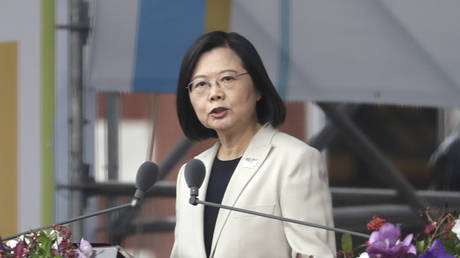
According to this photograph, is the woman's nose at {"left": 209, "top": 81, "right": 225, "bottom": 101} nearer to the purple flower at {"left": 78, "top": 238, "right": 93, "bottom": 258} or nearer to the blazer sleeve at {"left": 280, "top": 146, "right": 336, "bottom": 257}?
the blazer sleeve at {"left": 280, "top": 146, "right": 336, "bottom": 257}

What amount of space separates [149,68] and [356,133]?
3.95 ft

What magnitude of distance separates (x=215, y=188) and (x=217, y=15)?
1.42 meters

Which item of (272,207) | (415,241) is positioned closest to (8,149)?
(272,207)

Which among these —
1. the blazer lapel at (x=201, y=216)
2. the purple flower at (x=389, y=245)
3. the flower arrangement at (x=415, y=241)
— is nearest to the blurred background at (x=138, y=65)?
the blazer lapel at (x=201, y=216)

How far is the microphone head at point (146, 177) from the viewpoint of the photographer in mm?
1794

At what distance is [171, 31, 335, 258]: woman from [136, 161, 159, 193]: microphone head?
13.8 inches

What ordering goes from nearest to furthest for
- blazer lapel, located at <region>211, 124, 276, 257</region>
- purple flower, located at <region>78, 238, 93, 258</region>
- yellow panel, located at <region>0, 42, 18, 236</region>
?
purple flower, located at <region>78, 238, 93, 258</region> < blazer lapel, located at <region>211, 124, 276, 257</region> < yellow panel, located at <region>0, 42, 18, 236</region>

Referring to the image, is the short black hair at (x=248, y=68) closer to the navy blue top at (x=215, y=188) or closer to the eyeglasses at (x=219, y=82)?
the eyeglasses at (x=219, y=82)

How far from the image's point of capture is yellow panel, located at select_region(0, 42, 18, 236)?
11.0 ft

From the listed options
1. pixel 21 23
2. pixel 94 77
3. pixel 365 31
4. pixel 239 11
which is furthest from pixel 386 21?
pixel 21 23

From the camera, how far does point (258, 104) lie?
227 centimetres

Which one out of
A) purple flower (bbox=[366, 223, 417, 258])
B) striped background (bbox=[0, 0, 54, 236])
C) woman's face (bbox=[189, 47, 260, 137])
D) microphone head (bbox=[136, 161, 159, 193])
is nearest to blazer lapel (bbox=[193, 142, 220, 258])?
woman's face (bbox=[189, 47, 260, 137])

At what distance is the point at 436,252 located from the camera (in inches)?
57.0

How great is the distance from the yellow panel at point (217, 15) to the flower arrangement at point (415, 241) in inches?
79.5
